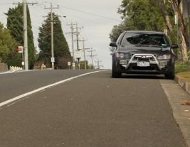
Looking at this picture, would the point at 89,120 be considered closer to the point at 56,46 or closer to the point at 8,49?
the point at 8,49

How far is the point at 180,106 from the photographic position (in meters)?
11.9

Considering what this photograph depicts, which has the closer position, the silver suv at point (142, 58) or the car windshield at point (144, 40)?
the silver suv at point (142, 58)

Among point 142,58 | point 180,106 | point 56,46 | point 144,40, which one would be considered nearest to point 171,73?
point 142,58

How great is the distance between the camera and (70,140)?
8242mm

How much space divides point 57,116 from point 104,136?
185 centimetres

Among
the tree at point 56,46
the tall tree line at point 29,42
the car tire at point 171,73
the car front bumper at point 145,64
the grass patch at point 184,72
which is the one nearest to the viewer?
the grass patch at point 184,72

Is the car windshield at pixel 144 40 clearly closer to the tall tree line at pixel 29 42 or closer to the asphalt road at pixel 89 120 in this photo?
the asphalt road at pixel 89 120

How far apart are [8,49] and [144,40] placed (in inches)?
3197

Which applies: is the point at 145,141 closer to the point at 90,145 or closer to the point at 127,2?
the point at 90,145

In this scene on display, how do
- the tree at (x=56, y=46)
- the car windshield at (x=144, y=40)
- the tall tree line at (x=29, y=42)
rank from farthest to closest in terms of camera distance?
1. the tree at (x=56, y=46)
2. the tall tree line at (x=29, y=42)
3. the car windshield at (x=144, y=40)

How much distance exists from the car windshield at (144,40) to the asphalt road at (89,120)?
6169 mm

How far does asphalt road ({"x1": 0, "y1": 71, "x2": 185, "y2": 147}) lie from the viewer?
8227 millimetres

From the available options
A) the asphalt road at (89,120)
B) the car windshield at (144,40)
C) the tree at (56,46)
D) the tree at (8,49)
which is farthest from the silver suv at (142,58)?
the tree at (56,46)

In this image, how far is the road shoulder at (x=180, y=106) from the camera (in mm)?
9320
